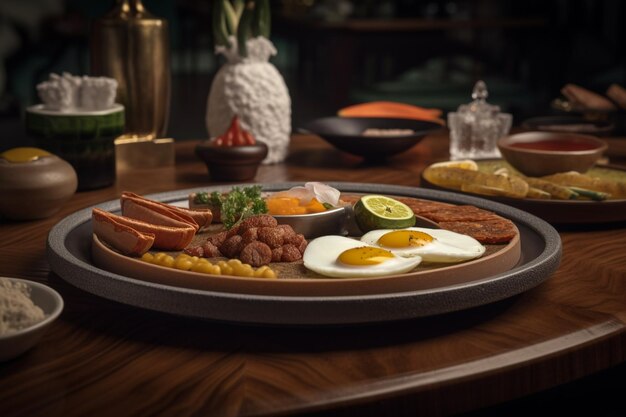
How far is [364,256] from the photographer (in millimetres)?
1147

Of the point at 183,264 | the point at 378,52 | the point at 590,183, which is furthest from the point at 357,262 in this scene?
the point at 378,52

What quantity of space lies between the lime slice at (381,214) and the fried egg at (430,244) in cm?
9

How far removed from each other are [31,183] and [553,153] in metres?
1.13

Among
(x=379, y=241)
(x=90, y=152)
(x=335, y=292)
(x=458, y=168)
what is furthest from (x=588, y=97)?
(x=335, y=292)

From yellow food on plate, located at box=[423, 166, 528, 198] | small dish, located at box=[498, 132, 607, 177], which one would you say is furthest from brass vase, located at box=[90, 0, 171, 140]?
small dish, located at box=[498, 132, 607, 177]

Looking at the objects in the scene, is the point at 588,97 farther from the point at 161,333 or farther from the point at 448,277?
the point at 161,333

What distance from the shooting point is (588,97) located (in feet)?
9.71

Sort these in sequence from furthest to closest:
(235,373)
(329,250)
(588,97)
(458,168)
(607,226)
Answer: (588,97)
(458,168)
(607,226)
(329,250)
(235,373)

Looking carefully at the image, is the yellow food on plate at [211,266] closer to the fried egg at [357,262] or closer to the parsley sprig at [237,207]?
the fried egg at [357,262]

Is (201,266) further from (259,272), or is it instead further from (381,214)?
(381,214)

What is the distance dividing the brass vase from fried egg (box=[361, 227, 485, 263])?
1.20 metres

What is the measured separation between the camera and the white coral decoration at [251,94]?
235cm

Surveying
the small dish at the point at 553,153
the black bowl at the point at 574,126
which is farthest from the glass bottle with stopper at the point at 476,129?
the small dish at the point at 553,153

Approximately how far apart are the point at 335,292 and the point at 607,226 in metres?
0.85
